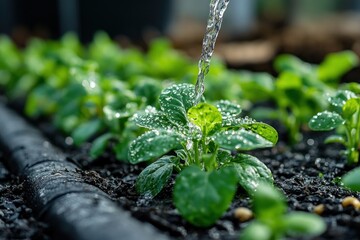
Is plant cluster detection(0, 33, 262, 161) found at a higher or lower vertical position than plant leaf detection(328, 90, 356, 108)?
higher

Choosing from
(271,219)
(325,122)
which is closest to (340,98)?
(325,122)

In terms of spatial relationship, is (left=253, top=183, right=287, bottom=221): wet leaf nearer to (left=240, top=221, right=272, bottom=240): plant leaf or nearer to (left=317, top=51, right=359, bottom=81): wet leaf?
(left=240, top=221, right=272, bottom=240): plant leaf

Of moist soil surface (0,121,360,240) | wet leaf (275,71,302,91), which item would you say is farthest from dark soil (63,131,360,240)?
wet leaf (275,71,302,91)

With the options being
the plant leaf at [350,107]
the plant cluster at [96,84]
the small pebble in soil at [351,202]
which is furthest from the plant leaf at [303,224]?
the plant cluster at [96,84]

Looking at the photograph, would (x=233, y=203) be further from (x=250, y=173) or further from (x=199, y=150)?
(x=199, y=150)

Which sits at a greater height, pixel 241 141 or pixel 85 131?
pixel 85 131

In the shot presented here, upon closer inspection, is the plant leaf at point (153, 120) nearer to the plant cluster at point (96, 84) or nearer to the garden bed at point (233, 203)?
the garden bed at point (233, 203)
